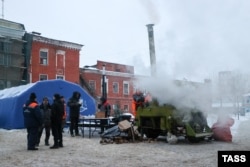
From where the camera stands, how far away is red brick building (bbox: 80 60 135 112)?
45625 mm

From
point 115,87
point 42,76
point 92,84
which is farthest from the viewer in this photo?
point 115,87

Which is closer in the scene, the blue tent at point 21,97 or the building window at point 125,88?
the blue tent at point 21,97

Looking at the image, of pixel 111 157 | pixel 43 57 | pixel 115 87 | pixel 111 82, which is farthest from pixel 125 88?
pixel 111 157

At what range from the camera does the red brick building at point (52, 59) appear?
130 feet

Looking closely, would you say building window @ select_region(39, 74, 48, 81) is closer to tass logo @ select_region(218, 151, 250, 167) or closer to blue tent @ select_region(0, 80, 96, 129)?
blue tent @ select_region(0, 80, 96, 129)

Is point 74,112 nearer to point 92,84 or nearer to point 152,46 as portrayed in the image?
point 152,46

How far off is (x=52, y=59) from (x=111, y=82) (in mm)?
9832

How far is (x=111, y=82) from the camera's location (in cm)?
4825

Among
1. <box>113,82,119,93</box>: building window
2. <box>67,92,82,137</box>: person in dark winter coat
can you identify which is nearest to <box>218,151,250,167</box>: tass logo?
<box>67,92,82,137</box>: person in dark winter coat

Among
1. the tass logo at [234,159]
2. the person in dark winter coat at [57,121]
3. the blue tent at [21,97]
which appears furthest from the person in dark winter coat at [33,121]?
the blue tent at [21,97]

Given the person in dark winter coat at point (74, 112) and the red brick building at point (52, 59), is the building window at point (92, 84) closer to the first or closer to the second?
the red brick building at point (52, 59)

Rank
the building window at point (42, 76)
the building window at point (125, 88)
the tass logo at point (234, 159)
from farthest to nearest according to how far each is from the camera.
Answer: the building window at point (125, 88) → the building window at point (42, 76) → the tass logo at point (234, 159)

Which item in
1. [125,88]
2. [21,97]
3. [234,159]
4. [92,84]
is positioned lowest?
[234,159]

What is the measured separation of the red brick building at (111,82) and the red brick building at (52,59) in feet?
8.06
